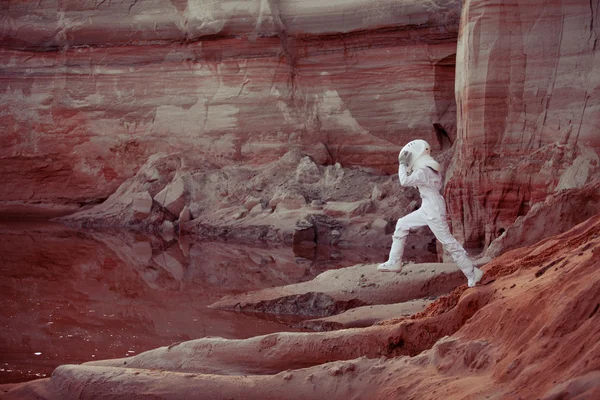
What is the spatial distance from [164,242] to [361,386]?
36.4 feet

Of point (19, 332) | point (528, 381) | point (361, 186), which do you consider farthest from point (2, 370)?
point (361, 186)

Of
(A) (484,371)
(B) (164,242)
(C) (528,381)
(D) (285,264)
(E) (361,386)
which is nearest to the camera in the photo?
(C) (528,381)

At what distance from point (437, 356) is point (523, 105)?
21.4 ft

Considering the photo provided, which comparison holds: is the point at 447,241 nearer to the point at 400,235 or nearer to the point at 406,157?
the point at 400,235

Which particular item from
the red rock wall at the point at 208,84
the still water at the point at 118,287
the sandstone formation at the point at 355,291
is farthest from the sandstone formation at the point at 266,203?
the sandstone formation at the point at 355,291

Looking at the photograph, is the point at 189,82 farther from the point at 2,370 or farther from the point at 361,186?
the point at 2,370

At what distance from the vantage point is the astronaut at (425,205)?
623 centimetres

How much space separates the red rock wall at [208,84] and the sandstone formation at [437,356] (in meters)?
10.6

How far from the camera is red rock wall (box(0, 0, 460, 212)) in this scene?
16.6 meters

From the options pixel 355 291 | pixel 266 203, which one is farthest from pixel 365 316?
pixel 266 203

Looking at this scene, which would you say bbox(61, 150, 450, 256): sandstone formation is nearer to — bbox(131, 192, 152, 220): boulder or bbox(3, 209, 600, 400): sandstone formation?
bbox(131, 192, 152, 220): boulder

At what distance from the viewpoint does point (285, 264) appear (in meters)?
12.8

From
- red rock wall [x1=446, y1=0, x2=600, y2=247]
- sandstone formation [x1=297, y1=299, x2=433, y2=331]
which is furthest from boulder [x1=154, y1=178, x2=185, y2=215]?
sandstone formation [x1=297, y1=299, x2=433, y2=331]

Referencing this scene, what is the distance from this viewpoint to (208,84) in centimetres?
1833
